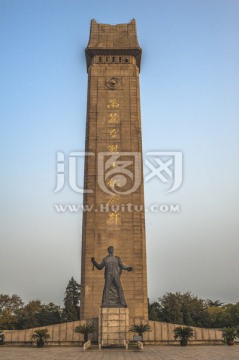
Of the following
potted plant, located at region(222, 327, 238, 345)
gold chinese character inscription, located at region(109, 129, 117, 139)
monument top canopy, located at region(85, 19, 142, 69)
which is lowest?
potted plant, located at region(222, 327, 238, 345)

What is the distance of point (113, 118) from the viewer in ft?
119

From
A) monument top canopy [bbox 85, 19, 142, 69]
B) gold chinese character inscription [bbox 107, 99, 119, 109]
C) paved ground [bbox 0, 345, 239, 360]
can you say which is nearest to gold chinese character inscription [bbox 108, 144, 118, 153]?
gold chinese character inscription [bbox 107, 99, 119, 109]

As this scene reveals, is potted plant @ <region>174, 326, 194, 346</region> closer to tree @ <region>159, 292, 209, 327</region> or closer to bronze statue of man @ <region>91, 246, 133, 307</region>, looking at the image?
bronze statue of man @ <region>91, 246, 133, 307</region>

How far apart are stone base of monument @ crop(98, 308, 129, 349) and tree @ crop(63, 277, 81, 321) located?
3146 centimetres

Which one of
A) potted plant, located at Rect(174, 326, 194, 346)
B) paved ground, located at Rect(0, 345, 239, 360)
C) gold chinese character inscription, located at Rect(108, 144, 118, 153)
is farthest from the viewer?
gold chinese character inscription, located at Rect(108, 144, 118, 153)

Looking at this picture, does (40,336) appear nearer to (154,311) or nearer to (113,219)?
(113,219)

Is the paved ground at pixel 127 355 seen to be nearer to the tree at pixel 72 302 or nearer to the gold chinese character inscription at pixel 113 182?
the gold chinese character inscription at pixel 113 182

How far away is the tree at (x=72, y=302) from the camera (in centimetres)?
5274

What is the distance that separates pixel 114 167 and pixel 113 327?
15.7 meters

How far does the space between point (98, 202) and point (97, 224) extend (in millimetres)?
→ 1894

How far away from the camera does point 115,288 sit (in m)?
22.7

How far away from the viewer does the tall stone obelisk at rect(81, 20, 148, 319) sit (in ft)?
105

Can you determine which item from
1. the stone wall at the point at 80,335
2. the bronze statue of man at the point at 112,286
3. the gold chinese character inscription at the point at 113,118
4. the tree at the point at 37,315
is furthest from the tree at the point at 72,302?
the bronze statue of man at the point at 112,286

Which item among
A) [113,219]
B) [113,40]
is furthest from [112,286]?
[113,40]
